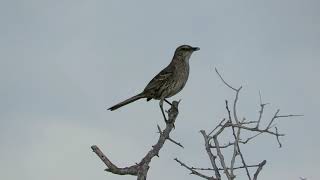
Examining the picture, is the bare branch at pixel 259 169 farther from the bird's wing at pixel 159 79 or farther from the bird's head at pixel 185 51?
the bird's head at pixel 185 51

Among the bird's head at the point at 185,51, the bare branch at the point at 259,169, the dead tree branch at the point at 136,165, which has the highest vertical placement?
the bird's head at the point at 185,51

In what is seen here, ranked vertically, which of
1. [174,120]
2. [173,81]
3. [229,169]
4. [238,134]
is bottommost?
[229,169]

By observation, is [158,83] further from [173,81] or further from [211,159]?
[211,159]

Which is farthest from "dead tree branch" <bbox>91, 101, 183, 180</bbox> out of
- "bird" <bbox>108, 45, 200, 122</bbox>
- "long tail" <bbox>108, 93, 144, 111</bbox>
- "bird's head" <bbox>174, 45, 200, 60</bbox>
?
"bird's head" <bbox>174, 45, 200, 60</bbox>

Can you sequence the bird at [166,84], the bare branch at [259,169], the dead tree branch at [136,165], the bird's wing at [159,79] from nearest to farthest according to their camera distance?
Result: the bare branch at [259,169] → the dead tree branch at [136,165] → the bird at [166,84] → the bird's wing at [159,79]

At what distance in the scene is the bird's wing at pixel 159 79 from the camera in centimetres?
1330

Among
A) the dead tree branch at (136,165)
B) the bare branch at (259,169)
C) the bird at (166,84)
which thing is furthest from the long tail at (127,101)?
the bare branch at (259,169)

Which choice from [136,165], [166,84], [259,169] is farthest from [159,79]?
Answer: [259,169]

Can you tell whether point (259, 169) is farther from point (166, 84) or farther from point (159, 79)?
point (159, 79)

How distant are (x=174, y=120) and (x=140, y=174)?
299 centimetres

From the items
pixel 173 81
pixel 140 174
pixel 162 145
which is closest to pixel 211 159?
pixel 140 174

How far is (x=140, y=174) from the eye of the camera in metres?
7.20

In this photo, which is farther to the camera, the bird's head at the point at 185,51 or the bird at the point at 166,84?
the bird's head at the point at 185,51

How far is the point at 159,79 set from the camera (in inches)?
528
